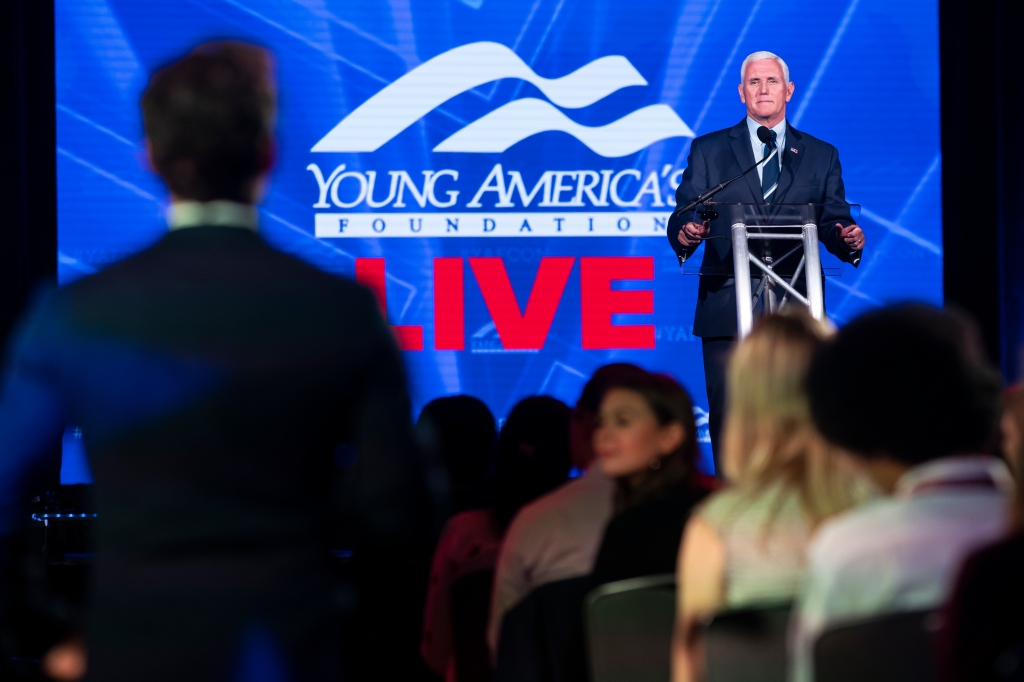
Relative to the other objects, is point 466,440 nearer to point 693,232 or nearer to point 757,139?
point 693,232

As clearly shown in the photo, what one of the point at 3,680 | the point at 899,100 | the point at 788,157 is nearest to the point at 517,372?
the point at 788,157

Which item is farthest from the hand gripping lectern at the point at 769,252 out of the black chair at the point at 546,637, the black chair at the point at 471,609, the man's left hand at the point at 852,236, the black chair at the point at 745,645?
the black chair at the point at 745,645

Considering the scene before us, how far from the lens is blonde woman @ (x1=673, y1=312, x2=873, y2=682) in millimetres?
1532

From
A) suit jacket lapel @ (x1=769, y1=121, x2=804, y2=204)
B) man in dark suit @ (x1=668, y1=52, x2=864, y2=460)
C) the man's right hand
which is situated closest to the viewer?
the man's right hand

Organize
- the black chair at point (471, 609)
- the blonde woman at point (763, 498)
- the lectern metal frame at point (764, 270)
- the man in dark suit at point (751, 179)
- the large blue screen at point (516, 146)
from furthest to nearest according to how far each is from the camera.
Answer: the large blue screen at point (516, 146)
the man in dark suit at point (751, 179)
the lectern metal frame at point (764, 270)
the black chair at point (471, 609)
the blonde woman at point (763, 498)

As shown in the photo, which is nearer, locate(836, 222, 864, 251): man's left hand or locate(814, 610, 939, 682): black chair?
locate(814, 610, 939, 682): black chair

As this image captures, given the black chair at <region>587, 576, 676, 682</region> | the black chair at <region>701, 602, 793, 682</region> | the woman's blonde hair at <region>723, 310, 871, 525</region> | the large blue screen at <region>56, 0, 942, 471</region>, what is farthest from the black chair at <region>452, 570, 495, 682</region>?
the large blue screen at <region>56, 0, 942, 471</region>

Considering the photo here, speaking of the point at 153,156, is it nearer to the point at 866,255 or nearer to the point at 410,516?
the point at 410,516

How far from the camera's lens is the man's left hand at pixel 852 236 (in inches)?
162

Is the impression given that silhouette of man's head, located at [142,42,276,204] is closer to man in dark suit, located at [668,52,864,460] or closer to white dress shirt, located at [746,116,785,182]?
man in dark suit, located at [668,52,864,460]

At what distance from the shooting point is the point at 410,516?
1106mm

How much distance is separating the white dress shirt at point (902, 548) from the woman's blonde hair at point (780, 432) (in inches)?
14.5

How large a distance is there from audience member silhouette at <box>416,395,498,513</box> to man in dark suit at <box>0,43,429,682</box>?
144 cm

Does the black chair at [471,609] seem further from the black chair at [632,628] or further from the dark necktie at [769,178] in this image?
the dark necktie at [769,178]
